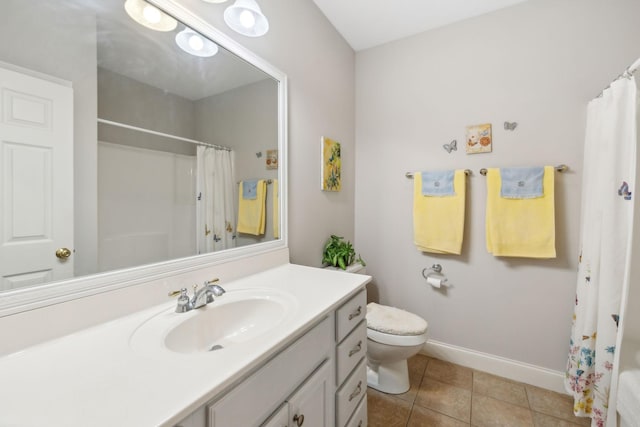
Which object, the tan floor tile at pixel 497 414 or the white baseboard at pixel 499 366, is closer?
the tan floor tile at pixel 497 414

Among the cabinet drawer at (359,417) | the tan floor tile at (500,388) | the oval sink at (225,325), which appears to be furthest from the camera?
the tan floor tile at (500,388)

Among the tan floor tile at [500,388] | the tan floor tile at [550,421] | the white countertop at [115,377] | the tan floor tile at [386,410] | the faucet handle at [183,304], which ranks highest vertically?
the faucet handle at [183,304]

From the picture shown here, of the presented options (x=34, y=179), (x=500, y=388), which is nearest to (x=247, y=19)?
(x=34, y=179)

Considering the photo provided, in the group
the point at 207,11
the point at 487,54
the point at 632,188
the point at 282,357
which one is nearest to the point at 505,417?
the point at 632,188

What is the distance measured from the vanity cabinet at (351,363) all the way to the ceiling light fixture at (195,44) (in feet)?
3.91

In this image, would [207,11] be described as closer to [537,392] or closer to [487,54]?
[487,54]

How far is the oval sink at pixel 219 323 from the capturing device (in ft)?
2.45

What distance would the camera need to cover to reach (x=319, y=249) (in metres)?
1.83

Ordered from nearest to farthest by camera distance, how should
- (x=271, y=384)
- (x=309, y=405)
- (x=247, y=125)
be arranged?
(x=271, y=384) < (x=309, y=405) < (x=247, y=125)

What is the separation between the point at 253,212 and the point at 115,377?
91cm

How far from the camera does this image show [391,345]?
150 centimetres

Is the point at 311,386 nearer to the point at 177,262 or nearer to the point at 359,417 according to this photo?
the point at 359,417

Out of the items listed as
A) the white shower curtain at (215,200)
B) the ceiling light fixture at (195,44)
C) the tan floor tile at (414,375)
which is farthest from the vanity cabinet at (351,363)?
the ceiling light fixture at (195,44)

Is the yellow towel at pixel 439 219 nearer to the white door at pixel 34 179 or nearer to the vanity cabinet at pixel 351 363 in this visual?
the vanity cabinet at pixel 351 363
